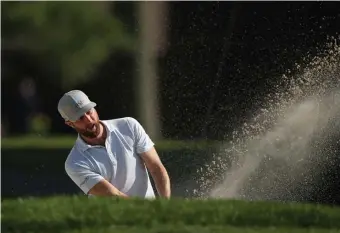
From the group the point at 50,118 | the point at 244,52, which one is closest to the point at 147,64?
the point at 50,118

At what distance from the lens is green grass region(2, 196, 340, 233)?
6.87 meters

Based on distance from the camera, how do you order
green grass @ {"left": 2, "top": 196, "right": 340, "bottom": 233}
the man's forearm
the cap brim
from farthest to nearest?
the man's forearm
the cap brim
green grass @ {"left": 2, "top": 196, "right": 340, "bottom": 233}

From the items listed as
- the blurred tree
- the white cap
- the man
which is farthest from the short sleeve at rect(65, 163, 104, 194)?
the blurred tree

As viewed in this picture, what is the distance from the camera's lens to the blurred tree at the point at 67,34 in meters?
31.6

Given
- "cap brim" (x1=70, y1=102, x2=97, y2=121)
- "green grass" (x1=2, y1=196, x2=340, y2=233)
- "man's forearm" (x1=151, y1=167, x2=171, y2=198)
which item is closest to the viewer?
"green grass" (x1=2, y1=196, x2=340, y2=233)

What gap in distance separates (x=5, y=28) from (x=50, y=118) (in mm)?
2710

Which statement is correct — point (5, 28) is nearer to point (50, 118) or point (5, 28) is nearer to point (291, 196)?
point (50, 118)

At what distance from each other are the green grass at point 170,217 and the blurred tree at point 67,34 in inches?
943

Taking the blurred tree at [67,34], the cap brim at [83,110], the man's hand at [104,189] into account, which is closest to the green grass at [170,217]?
the man's hand at [104,189]

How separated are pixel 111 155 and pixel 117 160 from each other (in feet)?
0.18

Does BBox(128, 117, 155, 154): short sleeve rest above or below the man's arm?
above

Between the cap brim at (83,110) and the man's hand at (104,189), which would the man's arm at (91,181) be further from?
the cap brim at (83,110)

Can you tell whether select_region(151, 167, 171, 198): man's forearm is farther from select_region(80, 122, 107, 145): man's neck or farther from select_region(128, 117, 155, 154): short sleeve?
select_region(80, 122, 107, 145): man's neck

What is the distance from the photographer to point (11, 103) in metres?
31.9
